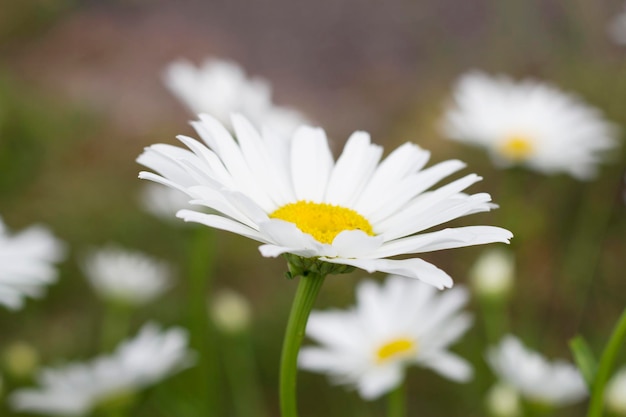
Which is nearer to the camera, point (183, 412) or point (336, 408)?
point (183, 412)

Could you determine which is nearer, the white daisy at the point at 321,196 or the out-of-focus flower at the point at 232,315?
the white daisy at the point at 321,196

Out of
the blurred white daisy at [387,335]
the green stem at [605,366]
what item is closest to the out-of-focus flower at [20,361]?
the blurred white daisy at [387,335]

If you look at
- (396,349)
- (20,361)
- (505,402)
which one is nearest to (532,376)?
(505,402)

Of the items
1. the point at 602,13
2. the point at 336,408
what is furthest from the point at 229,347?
the point at 602,13

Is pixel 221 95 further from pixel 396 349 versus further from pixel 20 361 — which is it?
pixel 396 349

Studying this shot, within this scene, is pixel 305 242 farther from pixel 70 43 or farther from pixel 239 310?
pixel 70 43

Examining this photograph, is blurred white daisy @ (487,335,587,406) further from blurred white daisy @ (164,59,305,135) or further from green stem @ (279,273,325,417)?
blurred white daisy @ (164,59,305,135)

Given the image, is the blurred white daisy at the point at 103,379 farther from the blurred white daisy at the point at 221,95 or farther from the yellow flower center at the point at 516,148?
the yellow flower center at the point at 516,148
